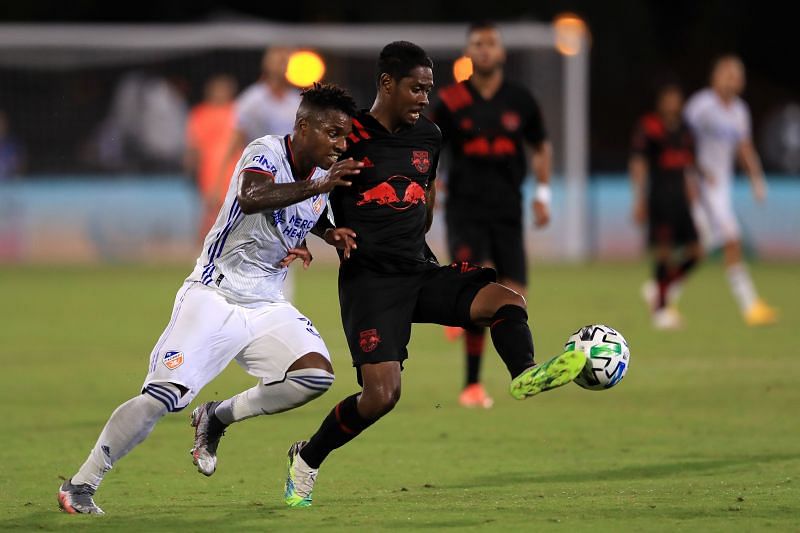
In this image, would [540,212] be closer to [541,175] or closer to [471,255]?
[541,175]

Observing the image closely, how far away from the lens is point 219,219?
23.0 ft

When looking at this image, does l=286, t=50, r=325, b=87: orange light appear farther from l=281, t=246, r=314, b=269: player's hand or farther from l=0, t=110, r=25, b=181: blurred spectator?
l=281, t=246, r=314, b=269: player's hand

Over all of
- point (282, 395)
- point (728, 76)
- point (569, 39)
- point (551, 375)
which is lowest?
point (282, 395)

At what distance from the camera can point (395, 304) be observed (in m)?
7.07

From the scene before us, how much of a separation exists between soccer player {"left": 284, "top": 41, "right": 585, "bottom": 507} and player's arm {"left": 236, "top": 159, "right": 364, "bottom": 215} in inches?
20.6

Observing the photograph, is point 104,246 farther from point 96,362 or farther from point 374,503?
point 374,503

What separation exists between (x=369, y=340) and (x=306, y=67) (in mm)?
16161

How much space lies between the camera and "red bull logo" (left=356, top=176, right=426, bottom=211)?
712 cm

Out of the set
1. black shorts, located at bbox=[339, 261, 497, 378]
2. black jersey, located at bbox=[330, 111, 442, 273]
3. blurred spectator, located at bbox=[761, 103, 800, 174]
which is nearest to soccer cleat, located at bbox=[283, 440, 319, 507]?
black shorts, located at bbox=[339, 261, 497, 378]

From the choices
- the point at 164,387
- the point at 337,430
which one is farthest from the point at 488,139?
the point at 164,387

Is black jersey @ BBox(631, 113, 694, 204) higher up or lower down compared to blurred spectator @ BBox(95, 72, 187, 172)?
lower down

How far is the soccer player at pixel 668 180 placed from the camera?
1605 centimetres

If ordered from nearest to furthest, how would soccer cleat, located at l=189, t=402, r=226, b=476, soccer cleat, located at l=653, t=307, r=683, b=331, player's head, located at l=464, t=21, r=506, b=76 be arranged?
soccer cleat, located at l=189, t=402, r=226, b=476 → player's head, located at l=464, t=21, r=506, b=76 → soccer cleat, located at l=653, t=307, r=683, b=331

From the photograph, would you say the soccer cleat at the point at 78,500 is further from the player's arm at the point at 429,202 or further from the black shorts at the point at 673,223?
the black shorts at the point at 673,223
